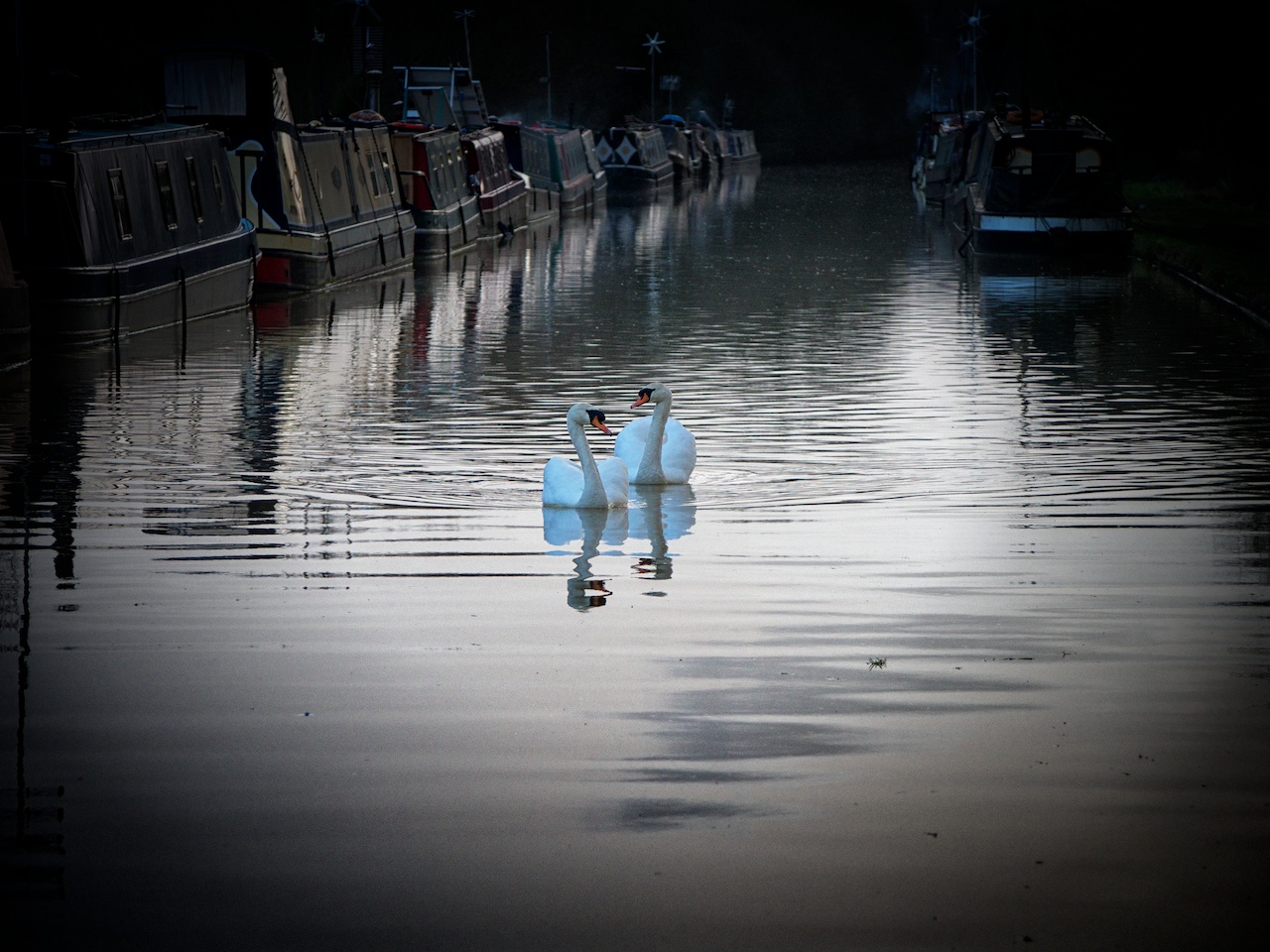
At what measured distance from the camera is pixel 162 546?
37.9ft

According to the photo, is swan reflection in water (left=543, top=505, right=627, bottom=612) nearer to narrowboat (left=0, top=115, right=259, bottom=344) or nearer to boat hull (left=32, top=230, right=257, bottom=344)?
narrowboat (left=0, top=115, right=259, bottom=344)

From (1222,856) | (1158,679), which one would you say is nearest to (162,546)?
(1158,679)

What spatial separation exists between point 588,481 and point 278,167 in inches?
801

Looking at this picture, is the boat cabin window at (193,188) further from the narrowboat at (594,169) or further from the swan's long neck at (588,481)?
the narrowboat at (594,169)

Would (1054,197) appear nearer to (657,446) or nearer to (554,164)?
(554,164)

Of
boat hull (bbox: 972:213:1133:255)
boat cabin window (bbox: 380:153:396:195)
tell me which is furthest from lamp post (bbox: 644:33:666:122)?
boat cabin window (bbox: 380:153:396:195)

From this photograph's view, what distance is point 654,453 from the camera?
13.6 metres

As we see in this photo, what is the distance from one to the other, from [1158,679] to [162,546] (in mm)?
6036

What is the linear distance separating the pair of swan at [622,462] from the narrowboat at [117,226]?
10.8m

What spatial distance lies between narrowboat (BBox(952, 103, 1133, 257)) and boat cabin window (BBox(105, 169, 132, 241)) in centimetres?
2014

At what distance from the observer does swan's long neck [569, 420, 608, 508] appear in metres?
12.6

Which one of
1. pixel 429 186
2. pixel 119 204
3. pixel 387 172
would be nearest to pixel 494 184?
pixel 429 186

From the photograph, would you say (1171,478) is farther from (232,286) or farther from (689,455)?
(232,286)

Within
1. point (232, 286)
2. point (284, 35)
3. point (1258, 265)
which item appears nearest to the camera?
point (232, 286)
